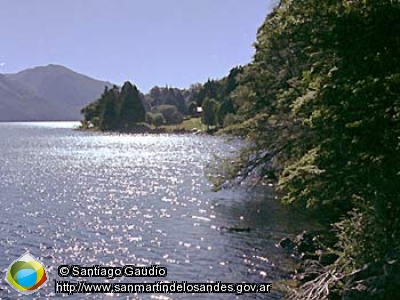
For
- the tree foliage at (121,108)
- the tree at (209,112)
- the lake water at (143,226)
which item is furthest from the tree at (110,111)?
the lake water at (143,226)

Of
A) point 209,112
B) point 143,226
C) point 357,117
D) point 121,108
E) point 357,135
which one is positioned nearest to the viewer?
point 357,117

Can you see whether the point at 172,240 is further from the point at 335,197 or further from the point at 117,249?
the point at 335,197

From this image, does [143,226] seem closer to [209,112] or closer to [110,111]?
[209,112]

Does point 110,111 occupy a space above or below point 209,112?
above

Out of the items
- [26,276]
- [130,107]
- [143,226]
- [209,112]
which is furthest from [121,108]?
[26,276]

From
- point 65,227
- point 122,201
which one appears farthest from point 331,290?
point 122,201

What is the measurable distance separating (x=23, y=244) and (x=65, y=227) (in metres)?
5.84

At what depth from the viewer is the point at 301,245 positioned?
3388cm
